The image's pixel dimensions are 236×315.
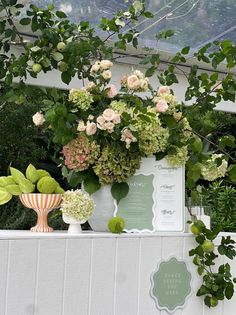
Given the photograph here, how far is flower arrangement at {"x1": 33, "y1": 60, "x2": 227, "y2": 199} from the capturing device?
4.60 ft

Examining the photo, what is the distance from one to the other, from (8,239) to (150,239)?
43 cm

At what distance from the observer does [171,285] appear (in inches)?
58.7

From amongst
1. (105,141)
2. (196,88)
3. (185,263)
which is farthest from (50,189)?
(196,88)

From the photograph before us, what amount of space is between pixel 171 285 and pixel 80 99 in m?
0.57

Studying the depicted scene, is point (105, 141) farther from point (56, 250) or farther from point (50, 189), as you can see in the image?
point (56, 250)

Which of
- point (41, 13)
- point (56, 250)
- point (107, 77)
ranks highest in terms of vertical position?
point (41, 13)

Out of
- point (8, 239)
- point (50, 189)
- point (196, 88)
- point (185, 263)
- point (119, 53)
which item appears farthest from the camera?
point (119, 53)

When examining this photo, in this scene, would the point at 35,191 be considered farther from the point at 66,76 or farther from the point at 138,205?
the point at 66,76

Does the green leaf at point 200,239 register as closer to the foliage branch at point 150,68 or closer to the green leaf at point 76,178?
the foliage branch at point 150,68

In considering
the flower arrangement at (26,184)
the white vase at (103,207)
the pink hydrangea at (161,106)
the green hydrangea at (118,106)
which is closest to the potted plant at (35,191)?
the flower arrangement at (26,184)

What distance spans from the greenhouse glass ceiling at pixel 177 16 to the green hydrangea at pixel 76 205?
41.1 inches

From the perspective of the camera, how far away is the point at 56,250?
125 centimetres

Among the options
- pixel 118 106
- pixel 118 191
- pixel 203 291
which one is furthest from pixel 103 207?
pixel 203 291

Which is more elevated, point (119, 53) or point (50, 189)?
point (119, 53)
